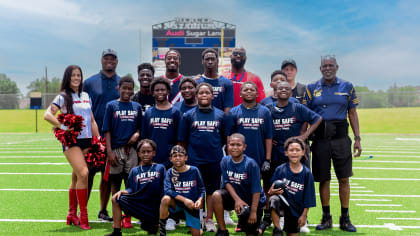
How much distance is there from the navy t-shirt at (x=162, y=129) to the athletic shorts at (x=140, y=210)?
1.83 ft

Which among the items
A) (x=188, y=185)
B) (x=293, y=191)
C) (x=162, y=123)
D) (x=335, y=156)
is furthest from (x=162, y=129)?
(x=335, y=156)

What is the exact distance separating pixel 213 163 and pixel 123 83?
156 centimetres

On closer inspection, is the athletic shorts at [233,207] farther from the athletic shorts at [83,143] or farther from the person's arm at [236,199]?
the athletic shorts at [83,143]

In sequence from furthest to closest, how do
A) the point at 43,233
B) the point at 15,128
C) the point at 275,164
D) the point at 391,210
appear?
1. the point at 15,128
2. the point at 391,210
3. the point at 275,164
4. the point at 43,233

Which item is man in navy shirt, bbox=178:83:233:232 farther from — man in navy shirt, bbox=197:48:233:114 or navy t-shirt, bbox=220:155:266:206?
man in navy shirt, bbox=197:48:233:114

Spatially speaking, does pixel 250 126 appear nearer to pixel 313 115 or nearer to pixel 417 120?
pixel 313 115

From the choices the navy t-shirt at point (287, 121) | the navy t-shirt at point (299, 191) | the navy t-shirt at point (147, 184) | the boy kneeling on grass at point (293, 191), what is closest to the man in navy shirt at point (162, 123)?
the navy t-shirt at point (147, 184)

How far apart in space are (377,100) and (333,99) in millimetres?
35654

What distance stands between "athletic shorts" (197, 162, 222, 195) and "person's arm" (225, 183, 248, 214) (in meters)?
0.41

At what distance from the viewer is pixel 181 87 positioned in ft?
15.4

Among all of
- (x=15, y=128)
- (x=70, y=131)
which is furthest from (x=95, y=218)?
(x=15, y=128)

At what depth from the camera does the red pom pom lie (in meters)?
4.59

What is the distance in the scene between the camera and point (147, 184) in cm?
435

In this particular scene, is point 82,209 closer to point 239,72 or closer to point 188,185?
point 188,185
